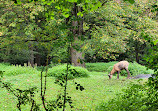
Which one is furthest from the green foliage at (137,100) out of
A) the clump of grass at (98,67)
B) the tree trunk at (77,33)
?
the clump of grass at (98,67)

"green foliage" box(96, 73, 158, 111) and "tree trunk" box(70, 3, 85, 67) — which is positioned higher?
"tree trunk" box(70, 3, 85, 67)

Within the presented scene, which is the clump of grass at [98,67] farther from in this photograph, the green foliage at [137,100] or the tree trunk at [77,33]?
the green foliage at [137,100]

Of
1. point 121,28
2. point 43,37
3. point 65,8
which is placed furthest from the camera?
point 121,28

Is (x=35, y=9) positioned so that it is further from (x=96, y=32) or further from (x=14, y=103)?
(x=14, y=103)

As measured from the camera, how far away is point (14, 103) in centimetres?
790

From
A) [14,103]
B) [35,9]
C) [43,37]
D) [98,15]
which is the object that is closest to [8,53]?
[35,9]

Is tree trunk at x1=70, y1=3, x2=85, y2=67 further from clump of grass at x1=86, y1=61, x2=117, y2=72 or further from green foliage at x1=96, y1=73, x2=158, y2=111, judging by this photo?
clump of grass at x1=86, y1=61, x2=117, y2=72

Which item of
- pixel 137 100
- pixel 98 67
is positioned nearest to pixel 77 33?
pixel 137 100

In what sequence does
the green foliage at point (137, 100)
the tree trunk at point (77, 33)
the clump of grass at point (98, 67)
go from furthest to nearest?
1. the clump of grass at point (98, 67)
2. the green foliage at point (137, 100)
3. the tree trunk at point (77, 33)

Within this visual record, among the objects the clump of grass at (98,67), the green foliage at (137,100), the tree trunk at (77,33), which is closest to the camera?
the tree trunk at (77,33)

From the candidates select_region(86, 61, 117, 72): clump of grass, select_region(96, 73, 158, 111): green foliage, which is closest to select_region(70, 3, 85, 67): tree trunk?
select_region(96, 73, 158, 111): green foliage

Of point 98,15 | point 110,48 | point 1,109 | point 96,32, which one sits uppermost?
point 98,15

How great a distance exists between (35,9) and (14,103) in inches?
365

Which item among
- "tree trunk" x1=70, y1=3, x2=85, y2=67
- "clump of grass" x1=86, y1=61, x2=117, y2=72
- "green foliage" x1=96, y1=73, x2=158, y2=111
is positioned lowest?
"clump of grass" x1=86, y1=61, x2=117, y2=72
